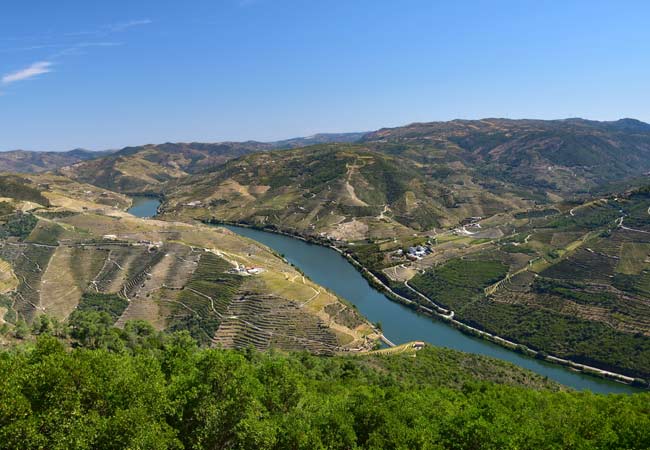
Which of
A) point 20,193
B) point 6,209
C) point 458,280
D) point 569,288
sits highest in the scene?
point 20,193

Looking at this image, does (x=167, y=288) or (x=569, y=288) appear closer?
(x=167, y=288)

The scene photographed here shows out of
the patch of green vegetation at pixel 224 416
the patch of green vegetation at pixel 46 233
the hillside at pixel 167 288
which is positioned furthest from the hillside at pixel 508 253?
the patch of green vegetation at pixel 46 233

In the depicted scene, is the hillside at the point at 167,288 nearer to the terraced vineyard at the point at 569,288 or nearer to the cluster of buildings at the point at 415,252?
the terraced vineyard at the point at 569,288

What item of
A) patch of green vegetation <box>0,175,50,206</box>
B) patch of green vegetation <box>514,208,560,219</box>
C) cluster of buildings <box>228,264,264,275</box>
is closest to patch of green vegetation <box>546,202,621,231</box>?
patch of green vegetation <box>514,208,560,219</box>

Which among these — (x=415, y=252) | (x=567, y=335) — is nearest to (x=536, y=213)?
(x=415, y=252)

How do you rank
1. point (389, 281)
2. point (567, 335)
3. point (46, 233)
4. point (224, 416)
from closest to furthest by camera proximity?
point (224, 416) → point (567, 335) → point (46, 233) → point (389, 281)

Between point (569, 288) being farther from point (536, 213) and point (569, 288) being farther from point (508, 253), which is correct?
point (536, 213)
